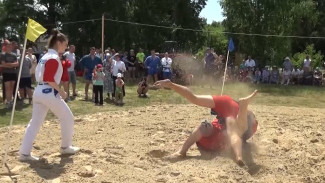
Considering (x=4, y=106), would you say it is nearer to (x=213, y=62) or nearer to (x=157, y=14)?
(x=213, y=62)

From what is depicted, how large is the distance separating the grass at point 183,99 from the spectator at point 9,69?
0.46 metres

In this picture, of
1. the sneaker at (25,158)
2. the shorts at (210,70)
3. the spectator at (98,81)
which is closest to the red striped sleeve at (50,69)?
the sneaker at (25,158)

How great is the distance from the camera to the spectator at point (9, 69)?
12.2m

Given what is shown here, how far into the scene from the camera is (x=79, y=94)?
653 inches

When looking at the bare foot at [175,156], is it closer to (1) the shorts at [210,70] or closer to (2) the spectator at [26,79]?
(2) the spectator at [26,79]

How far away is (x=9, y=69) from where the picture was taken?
12555 mm

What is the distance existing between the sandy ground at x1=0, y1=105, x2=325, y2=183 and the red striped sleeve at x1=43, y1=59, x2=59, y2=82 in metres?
1.18

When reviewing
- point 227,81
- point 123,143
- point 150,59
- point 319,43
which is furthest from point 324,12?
point 123,143

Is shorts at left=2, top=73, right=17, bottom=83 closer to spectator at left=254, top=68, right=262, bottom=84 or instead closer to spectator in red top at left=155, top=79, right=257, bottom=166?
spectator in red top at left=155, top=79, right=257, bottom=166

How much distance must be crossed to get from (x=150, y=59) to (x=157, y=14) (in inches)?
580

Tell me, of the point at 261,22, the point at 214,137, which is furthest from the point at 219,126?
the point at 261,22

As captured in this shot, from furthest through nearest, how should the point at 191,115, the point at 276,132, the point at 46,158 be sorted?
the point at 191,115, the point at 276,132, the point at 46,158

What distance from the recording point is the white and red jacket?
19.1 ft

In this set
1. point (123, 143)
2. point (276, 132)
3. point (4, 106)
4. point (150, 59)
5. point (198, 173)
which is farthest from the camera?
point (150, 59)
